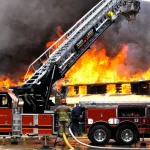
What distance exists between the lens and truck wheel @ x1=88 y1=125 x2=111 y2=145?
1638 cm

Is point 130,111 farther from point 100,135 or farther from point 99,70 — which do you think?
point 99,70

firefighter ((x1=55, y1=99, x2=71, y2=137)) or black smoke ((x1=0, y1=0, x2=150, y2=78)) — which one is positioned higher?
black smoke ((x1=0, y1=0, x2=150, y2=78))

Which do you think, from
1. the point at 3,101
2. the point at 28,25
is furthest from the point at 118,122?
the point at 28,25

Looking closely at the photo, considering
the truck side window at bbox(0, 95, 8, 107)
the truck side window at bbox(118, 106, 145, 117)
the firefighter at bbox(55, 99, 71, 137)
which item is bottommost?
the firefighter at bbox(55, 99, 71, 137)

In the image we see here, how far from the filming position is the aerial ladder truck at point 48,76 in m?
16.4

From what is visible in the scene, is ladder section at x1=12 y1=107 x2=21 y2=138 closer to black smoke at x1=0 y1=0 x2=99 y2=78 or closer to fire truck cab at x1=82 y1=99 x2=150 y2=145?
fire truck cab at x1=82 y1=99 x2=150 y2=145

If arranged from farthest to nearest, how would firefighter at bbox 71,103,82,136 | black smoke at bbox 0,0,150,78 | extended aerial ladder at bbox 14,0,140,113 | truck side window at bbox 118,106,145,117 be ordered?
black smoke at bbox 0,0,150,78, extended aerial ladder at bbox 14,0,140,113, firefighter at bbox 71,103,82,136, truck side window at bbox 118,106,145,117

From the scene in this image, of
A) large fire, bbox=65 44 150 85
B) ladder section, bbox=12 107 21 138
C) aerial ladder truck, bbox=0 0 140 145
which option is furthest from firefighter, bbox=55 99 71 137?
large fire, bbox=65 44 150 85

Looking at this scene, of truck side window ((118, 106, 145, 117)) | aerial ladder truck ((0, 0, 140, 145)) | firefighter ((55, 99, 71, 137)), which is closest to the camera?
firefighter ((55, 99, 71, 137))

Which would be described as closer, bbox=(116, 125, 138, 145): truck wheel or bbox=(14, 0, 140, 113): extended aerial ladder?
bbox=(116, 125, 138, 145): truck wheel

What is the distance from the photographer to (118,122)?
16469mm

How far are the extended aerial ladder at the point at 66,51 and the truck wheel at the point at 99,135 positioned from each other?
2245mm

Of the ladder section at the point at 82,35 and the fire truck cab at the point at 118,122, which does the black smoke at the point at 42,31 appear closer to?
the ladder section at the point at 82,35

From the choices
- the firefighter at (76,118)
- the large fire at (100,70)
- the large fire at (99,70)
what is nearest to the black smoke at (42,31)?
the large fire at (99,70)
